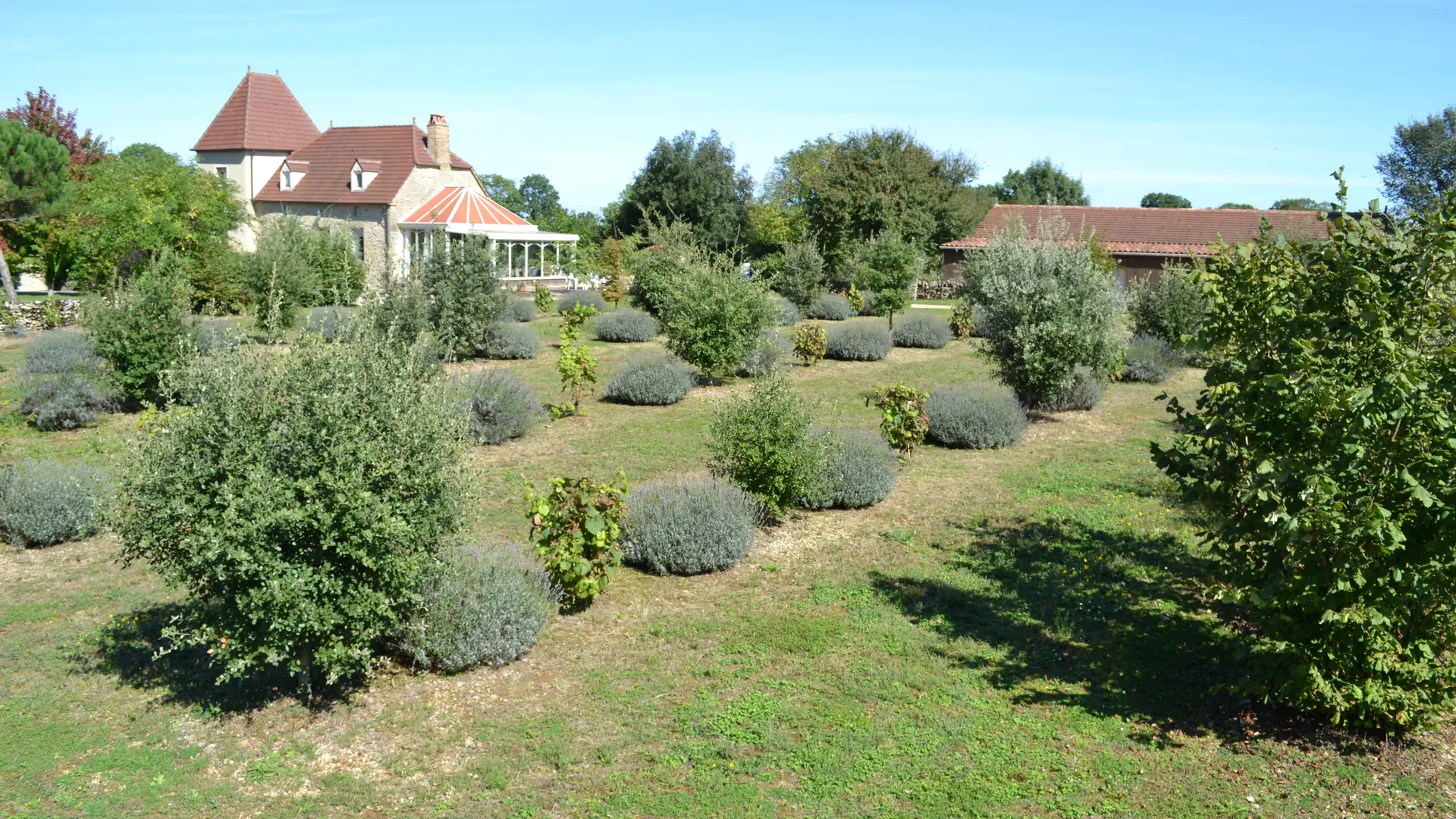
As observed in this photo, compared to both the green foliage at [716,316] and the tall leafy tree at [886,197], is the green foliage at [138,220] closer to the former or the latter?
the green foliage at [716,316]

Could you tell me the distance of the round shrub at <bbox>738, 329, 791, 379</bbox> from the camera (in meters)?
19.7

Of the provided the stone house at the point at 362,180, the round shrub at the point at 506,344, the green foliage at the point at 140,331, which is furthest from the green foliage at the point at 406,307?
the stone house at the point at 362,180

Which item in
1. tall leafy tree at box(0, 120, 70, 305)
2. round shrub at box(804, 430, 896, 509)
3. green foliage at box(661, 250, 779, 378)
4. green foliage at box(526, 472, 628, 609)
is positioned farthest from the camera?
tall leafy tree at box(0, 120, 70, 305)

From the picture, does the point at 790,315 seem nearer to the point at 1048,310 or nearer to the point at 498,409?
the point at 1048,310

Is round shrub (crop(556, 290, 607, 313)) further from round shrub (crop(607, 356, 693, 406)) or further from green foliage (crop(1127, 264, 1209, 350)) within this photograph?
green foliage (crop(1127, 264, 1209, 350))

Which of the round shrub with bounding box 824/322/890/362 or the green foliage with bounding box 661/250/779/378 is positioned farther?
the round shrub with bounding box 824/322/890/362

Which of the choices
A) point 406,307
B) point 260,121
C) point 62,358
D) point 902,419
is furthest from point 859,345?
point 260,121

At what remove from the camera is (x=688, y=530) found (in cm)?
953

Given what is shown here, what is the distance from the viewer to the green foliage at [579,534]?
8227 millimetres

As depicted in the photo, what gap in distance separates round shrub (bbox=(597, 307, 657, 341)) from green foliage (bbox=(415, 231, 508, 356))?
18.7ft

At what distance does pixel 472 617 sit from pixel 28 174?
113 feet

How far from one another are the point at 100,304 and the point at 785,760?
47.9 ft

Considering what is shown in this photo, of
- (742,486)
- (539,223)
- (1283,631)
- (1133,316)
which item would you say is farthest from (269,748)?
(539,223)

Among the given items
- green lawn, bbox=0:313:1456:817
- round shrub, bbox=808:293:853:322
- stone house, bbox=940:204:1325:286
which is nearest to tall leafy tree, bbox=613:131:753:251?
stone house, bbox=940:204:1325:286
